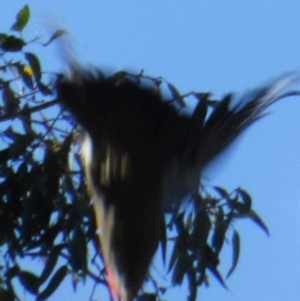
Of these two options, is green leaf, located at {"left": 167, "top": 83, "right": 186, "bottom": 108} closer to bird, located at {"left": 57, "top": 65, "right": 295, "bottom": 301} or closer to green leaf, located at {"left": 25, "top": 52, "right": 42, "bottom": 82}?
bird, located at {"left": 57, "top": 65, "right": 295, "bottom": 301}

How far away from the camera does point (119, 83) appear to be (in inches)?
64.0

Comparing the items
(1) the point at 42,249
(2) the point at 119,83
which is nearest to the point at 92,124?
(2) the point at 119,83

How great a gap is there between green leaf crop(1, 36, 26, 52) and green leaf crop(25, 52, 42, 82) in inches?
1.2

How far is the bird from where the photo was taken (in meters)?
1.59

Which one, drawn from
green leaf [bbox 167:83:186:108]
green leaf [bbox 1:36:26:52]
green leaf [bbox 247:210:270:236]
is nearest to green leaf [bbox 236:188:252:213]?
green leaf [bbox 247:210:270:236]

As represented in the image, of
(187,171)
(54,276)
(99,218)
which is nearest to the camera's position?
(187,171)

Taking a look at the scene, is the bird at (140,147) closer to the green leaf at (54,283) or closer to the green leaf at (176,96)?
the green leaf at (176,96)

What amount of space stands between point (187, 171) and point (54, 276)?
0.54 meters

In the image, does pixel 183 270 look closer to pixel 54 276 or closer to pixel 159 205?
pixel 54 276

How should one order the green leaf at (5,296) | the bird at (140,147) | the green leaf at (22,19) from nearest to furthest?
the bird at (140,147) → the green leaf at (5,296) → the green leaf at (22,19)

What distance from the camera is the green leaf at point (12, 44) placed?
83.1 inches

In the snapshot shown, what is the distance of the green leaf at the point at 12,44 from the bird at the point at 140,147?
0.48 m

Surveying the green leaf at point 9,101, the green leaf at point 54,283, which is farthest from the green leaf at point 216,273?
the green leaf at point 9,101

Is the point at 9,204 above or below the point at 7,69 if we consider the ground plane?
below
